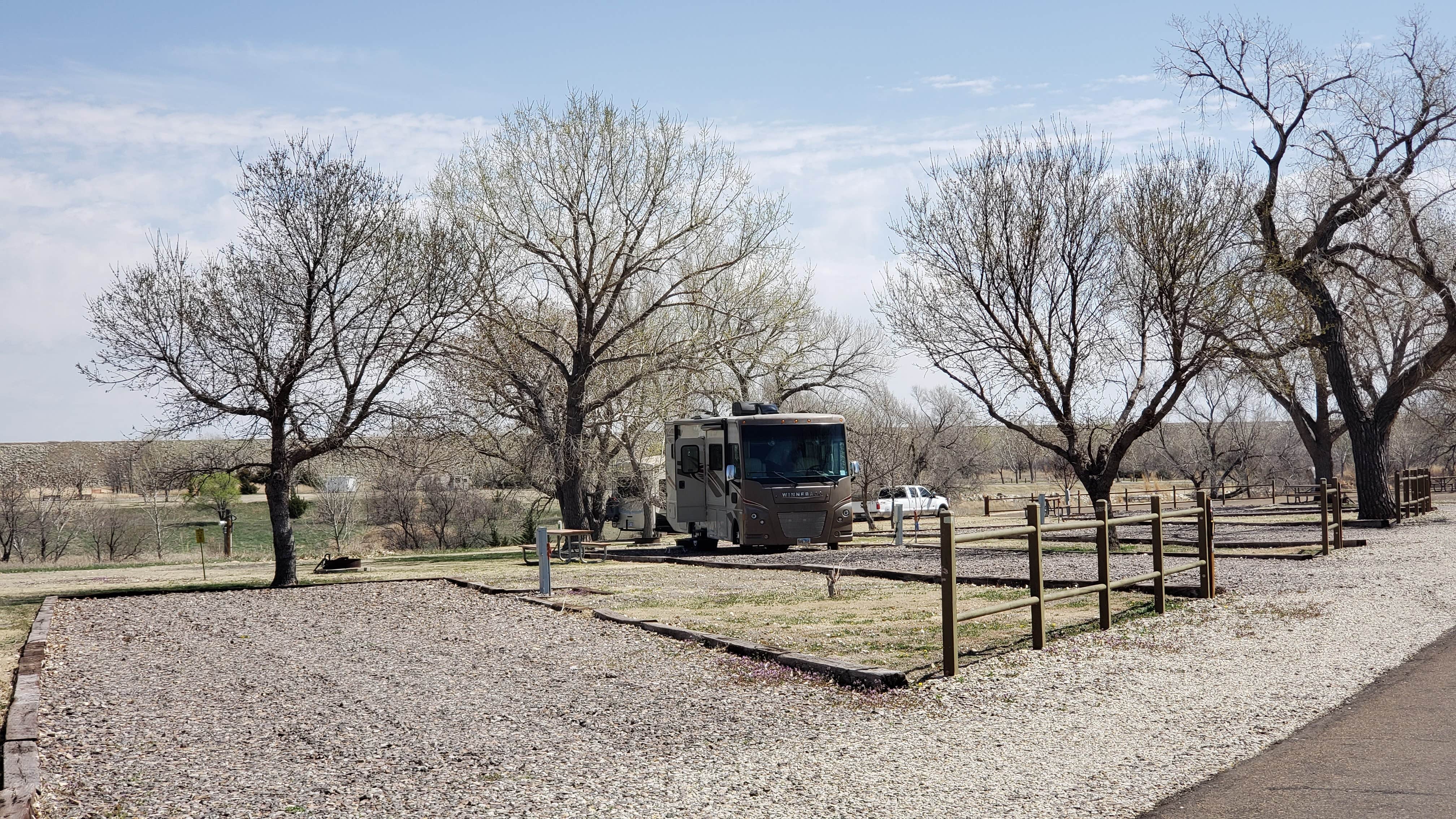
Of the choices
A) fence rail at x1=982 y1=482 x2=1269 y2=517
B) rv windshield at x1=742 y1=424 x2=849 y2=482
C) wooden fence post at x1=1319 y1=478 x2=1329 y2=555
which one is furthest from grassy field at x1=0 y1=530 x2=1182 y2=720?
fence rail at x1=982 y1=482 x2=1269 y2=517

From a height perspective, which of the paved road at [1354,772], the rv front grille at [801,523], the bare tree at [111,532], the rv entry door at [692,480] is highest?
the rv entry door at [692,480]

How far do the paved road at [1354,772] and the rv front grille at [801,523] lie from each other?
15798mm

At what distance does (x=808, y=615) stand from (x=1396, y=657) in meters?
5.46

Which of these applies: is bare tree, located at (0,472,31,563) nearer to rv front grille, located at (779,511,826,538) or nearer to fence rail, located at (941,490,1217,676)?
rv front grille, located at (779,511,826,538)

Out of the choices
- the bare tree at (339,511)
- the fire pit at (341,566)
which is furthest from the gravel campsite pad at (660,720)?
the bare tree at (339,511)

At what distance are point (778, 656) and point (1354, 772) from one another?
4.19m

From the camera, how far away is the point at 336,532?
37.6 meters

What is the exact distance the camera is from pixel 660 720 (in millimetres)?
6625

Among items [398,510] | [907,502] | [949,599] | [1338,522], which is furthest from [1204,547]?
[398,510]

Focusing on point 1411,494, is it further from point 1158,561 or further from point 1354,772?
point 1354,772

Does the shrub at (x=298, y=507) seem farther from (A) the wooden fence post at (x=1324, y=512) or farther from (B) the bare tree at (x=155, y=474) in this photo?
(A) the wooden fence post at (x=1324, y=512)

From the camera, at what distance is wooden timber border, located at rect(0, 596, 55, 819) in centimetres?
494

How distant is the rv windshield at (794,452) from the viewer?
2234 cm

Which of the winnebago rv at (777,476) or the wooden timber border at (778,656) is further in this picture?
the winnebago rv at (777,476)
